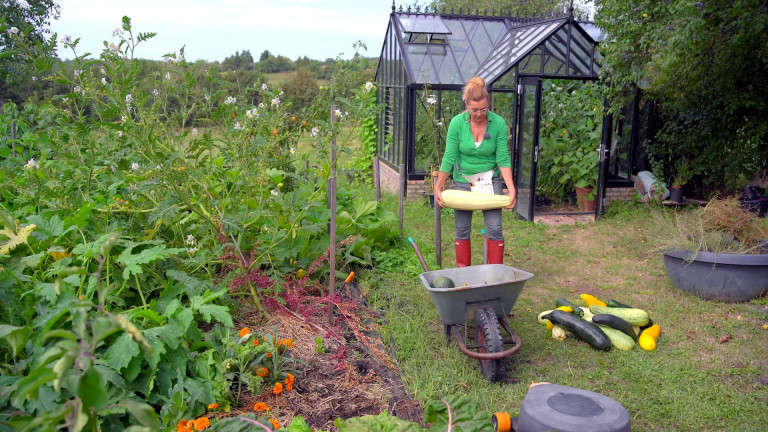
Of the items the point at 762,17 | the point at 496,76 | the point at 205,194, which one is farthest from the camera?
the point at 496,76

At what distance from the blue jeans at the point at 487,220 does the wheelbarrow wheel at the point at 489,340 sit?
1.26 meters

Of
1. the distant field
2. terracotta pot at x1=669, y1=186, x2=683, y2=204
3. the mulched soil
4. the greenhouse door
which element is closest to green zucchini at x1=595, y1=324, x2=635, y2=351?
the mulched soil

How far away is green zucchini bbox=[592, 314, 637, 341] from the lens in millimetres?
4121

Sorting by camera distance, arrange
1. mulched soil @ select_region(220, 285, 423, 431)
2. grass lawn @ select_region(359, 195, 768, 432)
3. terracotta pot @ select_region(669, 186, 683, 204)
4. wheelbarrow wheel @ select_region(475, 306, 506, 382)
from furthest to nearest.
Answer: terracotta pot @ select_region(669, 186, 683, 204) < wheelbarrow wheel @ select_region(475, 306, 506, 382) < grass lawn @ select_region(359, 195, 768, 432) < mulched soil @ select_region(220, 285, 423, 431)

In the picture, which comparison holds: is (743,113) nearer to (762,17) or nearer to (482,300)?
(762,17)

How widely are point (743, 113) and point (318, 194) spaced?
747cm

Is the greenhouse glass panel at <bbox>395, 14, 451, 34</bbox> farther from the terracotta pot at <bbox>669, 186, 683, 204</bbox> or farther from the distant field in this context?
the terracotta pot at <bbox>669, 186, 683, 204</bbox>

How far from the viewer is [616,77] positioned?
7.70 m

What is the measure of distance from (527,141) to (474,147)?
406 centimetres

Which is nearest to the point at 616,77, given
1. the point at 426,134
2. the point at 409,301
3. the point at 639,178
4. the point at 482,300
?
the point at 639,178

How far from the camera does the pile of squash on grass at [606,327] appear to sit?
4.03 meters

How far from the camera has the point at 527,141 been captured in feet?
28.0

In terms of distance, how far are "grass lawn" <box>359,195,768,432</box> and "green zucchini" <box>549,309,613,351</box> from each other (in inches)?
2.7

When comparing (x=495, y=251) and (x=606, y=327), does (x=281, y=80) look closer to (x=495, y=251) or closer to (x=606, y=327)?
(x=495, y=251)
